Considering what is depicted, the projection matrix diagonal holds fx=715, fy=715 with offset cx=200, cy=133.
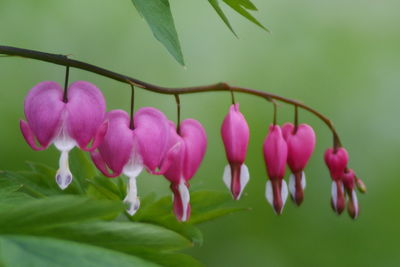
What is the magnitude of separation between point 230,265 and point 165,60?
2.78 ft

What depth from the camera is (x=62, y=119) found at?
99 centimetres

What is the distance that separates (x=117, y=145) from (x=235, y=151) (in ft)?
0.63

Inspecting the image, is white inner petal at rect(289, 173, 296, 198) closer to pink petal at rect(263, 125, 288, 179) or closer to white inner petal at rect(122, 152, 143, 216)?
pink petal at rect(263, 125, 288, 179)

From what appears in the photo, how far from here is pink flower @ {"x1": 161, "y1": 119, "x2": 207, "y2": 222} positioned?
1.04 metres

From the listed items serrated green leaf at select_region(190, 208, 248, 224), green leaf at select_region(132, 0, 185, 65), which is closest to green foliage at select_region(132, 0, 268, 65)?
green leaf at select_region(132, 0, 185, 65)

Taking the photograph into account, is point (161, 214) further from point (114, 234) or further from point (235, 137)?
point (114, 234)

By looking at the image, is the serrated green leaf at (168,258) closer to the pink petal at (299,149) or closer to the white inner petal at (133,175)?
the white inner petal at (133,175)

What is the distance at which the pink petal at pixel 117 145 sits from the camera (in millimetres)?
1016

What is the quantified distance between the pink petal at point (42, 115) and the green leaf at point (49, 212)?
0.24 m

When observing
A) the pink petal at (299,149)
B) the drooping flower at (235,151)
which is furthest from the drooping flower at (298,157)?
the drooping flower at (235,151)

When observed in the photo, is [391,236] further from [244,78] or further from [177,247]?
[177,247]

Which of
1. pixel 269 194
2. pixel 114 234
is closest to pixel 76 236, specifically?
pixel 114 234

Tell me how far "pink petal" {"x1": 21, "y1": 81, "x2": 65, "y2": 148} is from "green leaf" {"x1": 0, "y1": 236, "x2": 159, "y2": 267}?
0.82 feet

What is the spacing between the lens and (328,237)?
288 centimetres
